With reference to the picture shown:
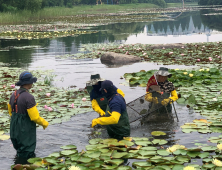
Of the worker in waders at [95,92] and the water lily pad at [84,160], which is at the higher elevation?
the worker in waders at [95,92]

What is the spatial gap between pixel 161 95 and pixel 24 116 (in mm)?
2978

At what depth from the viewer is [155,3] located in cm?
10538

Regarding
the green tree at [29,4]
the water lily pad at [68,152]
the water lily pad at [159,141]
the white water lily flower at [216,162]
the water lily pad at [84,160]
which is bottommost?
the water lily pad at [68,152]

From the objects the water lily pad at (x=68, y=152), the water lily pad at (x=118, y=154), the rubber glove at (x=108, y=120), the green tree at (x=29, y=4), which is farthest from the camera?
the green tree at (x=29, y=4)

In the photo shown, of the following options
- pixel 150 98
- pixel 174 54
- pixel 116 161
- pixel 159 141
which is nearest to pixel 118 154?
pixel 116 161

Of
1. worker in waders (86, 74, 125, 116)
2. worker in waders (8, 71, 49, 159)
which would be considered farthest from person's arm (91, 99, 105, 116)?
worker in waders (8, 71, 49, 159)

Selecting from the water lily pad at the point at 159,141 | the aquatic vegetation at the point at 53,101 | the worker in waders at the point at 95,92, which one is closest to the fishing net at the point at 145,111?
the worker in waders at the point at 95,92

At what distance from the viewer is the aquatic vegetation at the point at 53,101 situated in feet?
24.8

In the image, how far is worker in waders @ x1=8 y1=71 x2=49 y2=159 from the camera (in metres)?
4.96

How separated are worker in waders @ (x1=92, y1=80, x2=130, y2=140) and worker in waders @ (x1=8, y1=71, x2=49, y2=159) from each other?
41.3 inches

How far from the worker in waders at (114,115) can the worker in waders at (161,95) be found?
3.35 feet

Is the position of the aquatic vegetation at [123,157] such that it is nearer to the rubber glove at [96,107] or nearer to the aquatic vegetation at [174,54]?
the rubber glove at [96,107]

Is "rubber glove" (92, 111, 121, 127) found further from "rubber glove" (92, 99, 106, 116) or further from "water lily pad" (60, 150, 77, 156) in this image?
"rubber glove" (92, 99, 106, 116)

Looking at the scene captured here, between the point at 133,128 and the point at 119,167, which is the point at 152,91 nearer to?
the point at 133,128
